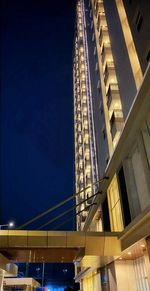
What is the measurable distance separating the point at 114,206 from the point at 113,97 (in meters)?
8.09

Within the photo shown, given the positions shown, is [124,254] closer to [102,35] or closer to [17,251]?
[17,251]

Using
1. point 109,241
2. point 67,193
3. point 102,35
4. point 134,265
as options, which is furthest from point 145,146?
point 67,193

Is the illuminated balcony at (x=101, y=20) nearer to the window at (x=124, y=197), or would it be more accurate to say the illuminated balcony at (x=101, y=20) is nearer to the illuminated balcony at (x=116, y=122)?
the illuminated balcony at (x=116, y=122)

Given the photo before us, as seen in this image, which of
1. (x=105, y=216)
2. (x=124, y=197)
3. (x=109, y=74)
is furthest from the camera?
(x=109, y=74)

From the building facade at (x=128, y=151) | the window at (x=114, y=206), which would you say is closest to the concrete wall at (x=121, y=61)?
the building facade at (x=128, y=151)

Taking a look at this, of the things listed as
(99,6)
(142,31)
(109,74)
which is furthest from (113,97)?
(99,6)

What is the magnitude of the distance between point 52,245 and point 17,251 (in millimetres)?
2012

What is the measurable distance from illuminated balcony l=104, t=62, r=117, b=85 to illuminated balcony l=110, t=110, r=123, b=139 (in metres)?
3.41

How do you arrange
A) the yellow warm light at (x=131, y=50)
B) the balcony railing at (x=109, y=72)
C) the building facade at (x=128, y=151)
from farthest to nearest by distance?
the balcony railing at (x=109, y=72) → the yellow warm light at (x=131, y=50) → the building facade at (x=128, y=151)

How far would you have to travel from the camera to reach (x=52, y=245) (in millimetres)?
12594

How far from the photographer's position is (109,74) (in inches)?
850

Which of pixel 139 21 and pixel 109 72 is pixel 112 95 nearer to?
pixel 109 72

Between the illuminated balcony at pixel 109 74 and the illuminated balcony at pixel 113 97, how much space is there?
0.86 meters

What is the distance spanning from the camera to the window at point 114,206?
641 inches
